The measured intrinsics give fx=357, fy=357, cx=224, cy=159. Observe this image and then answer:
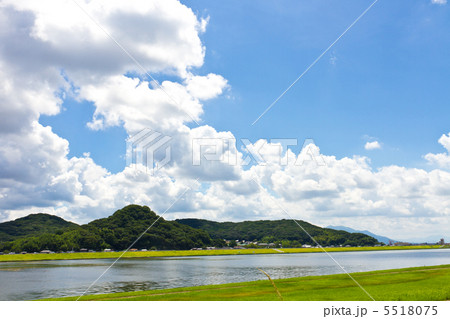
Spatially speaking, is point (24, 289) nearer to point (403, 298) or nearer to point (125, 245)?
point (403, 298)

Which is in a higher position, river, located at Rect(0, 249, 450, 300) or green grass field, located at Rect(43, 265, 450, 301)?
green grass field, located at Rect(43, 265, 450, 301)

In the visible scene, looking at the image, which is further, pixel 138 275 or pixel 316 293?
pixel 138 275

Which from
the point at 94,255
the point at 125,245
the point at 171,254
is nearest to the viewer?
the point at 94,255

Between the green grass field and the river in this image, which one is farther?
the river

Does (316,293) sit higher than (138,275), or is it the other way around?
(316,293)

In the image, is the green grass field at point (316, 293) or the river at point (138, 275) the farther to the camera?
the river at point (138, 275)

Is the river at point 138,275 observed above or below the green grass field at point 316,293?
below
